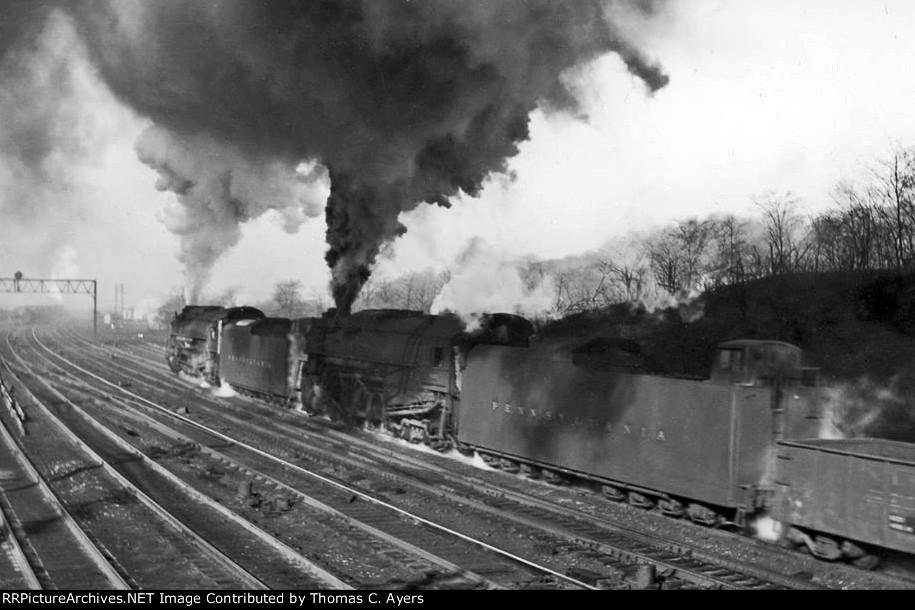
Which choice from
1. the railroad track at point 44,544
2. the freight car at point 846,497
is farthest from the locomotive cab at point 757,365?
the railroad track at point 44,544

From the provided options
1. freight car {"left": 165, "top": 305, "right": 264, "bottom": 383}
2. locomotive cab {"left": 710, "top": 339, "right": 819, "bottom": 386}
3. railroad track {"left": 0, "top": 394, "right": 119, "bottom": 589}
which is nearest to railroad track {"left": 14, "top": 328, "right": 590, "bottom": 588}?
railroad track {"left": 0, "top": 394, "right": 119, "bottom": 589}

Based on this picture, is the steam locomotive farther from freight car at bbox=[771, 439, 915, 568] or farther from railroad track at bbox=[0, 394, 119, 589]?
railroad track at bbox=[0, 394, 119, 589]

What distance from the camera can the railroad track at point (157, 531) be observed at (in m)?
8.88

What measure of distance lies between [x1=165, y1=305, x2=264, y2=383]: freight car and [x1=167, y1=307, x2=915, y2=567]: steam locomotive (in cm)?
1086

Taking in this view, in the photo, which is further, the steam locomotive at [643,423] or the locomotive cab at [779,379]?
the locomotive cab at [779,379]

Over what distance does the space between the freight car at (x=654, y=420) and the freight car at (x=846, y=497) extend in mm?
606

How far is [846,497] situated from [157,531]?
8508 millimetres

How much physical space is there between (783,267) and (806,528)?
2244 cm

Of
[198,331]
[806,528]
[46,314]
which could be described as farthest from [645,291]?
[46,314]

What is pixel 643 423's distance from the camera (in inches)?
472

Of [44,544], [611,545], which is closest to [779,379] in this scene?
[611,545]

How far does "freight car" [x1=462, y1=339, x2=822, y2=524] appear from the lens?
10.8 meters

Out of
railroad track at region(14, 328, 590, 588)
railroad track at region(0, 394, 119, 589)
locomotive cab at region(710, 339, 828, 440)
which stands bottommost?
railroad track at region(0, 394, 119, 589)

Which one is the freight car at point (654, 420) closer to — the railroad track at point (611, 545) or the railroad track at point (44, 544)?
the railroad track at point (611, 545)
